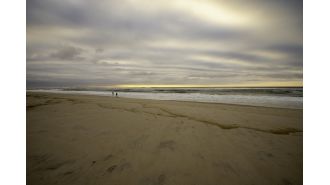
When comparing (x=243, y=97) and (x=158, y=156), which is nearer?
(x=158, y=156)

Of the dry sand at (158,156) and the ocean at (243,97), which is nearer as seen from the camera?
the dry sand at (158,156)

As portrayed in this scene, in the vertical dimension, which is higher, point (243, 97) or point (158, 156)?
point (243, 97)

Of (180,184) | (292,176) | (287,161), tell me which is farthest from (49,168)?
(287,161)

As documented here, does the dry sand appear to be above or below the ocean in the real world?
below

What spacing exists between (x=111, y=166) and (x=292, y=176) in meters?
2.84

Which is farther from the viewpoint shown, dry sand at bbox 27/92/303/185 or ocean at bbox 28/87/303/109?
ocean at bbox 28/87/303/109

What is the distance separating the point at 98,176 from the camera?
1.98 metres

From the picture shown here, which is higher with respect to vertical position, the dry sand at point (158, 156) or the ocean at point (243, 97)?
the ocean at point (243, 97)
